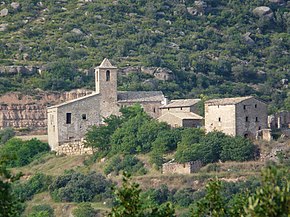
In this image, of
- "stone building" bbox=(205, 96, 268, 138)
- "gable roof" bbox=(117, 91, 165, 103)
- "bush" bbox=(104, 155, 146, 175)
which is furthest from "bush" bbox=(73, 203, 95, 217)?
"gable roof" bbox=(117, 91, 165, 103)

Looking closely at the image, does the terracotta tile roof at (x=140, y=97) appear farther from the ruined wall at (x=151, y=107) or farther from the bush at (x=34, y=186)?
the bush at (x=34, y=186)

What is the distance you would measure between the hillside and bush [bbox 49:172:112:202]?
1786 cm

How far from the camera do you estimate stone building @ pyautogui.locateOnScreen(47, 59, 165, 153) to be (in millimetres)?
71688

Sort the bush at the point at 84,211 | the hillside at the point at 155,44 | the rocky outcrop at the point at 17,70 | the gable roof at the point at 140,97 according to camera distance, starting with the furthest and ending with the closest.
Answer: the hillside at the point at 155,44 → the rocky outcrop at the point at 17,70 → the gable roof at the point at 140,97 → the bush at the point at 84,211

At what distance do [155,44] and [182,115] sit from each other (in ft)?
107

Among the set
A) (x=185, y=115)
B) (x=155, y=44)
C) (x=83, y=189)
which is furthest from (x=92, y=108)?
(x=155, y=44)

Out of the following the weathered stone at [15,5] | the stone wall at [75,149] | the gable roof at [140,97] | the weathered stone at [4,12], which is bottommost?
the stone wall at [75,149]

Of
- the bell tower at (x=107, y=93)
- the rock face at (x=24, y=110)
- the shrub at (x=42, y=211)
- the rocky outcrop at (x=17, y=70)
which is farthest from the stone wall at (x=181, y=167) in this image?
the rocky outcrop at (x=17, y=70)

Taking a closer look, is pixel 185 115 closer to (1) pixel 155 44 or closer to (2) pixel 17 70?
(2) pixel 17 70

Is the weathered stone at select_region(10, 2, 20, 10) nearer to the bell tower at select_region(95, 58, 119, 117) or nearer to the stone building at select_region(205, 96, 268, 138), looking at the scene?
the bell tower at select_region(95, 58, 119, 117)

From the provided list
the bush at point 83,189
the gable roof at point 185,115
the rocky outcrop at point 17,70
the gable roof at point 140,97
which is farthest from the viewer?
the rocky outcrop at point 17,70

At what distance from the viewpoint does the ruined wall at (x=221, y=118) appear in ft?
214

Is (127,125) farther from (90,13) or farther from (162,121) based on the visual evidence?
(90,13)

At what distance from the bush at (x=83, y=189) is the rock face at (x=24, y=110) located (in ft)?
53.9
